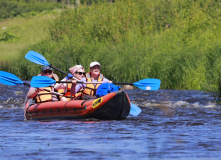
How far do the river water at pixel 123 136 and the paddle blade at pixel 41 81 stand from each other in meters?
0.71

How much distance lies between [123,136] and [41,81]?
2.84 m

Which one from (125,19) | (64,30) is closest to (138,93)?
(125,19)

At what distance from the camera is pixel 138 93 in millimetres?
15961

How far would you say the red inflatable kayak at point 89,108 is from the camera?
9406 mm

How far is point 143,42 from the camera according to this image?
57.1 ft

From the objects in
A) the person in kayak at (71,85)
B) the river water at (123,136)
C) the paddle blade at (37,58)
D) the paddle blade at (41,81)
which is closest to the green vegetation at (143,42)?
the river water at (123,136)

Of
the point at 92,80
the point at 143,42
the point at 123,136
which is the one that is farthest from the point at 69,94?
the point at 143,42

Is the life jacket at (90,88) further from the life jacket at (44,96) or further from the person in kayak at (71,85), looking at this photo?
the life jacket at (44,96)

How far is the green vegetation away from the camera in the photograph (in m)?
15.6

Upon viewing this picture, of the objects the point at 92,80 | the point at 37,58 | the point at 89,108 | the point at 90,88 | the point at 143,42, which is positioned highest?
the point at 143,42

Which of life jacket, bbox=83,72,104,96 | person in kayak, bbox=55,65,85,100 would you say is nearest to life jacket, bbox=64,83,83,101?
person in kayak, bbox=55,65,85,100

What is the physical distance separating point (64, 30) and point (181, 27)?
524cm

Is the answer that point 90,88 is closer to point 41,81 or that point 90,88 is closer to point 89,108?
point 89,108

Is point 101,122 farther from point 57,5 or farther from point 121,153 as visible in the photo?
point 57,5
